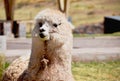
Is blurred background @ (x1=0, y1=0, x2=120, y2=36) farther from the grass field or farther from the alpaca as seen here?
the alpaca

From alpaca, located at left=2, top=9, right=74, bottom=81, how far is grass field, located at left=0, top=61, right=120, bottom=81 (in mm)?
3338

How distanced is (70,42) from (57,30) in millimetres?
198

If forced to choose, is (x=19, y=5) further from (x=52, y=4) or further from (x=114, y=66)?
(x=114, y=66)

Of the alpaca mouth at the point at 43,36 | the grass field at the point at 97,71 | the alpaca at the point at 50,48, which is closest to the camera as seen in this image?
the alpaca mouth at the point at 43,36

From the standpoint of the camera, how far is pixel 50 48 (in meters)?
4.04

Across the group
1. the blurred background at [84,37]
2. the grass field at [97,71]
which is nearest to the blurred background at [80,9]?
the blurred background at [84,37]

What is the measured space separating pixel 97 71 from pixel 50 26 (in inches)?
172

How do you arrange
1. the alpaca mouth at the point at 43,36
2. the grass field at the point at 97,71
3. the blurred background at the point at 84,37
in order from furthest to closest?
the blurred background at the point at 84,37 < the grass field at the point at 97,71 < the alpaca mouth at the point at 43,36

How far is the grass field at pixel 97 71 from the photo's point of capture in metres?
7.73

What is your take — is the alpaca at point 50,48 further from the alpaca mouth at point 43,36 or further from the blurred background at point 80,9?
the blurred background at point 80,9

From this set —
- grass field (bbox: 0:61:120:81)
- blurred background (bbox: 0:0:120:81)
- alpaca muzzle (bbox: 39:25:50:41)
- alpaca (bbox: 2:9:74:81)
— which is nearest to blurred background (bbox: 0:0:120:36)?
blurred background (bbox: 0:0:120:81)

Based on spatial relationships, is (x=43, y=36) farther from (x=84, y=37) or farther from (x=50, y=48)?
(x=84, y=37)

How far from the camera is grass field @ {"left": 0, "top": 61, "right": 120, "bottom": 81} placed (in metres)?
7.73

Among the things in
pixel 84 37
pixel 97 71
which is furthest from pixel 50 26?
pixel 84 37
